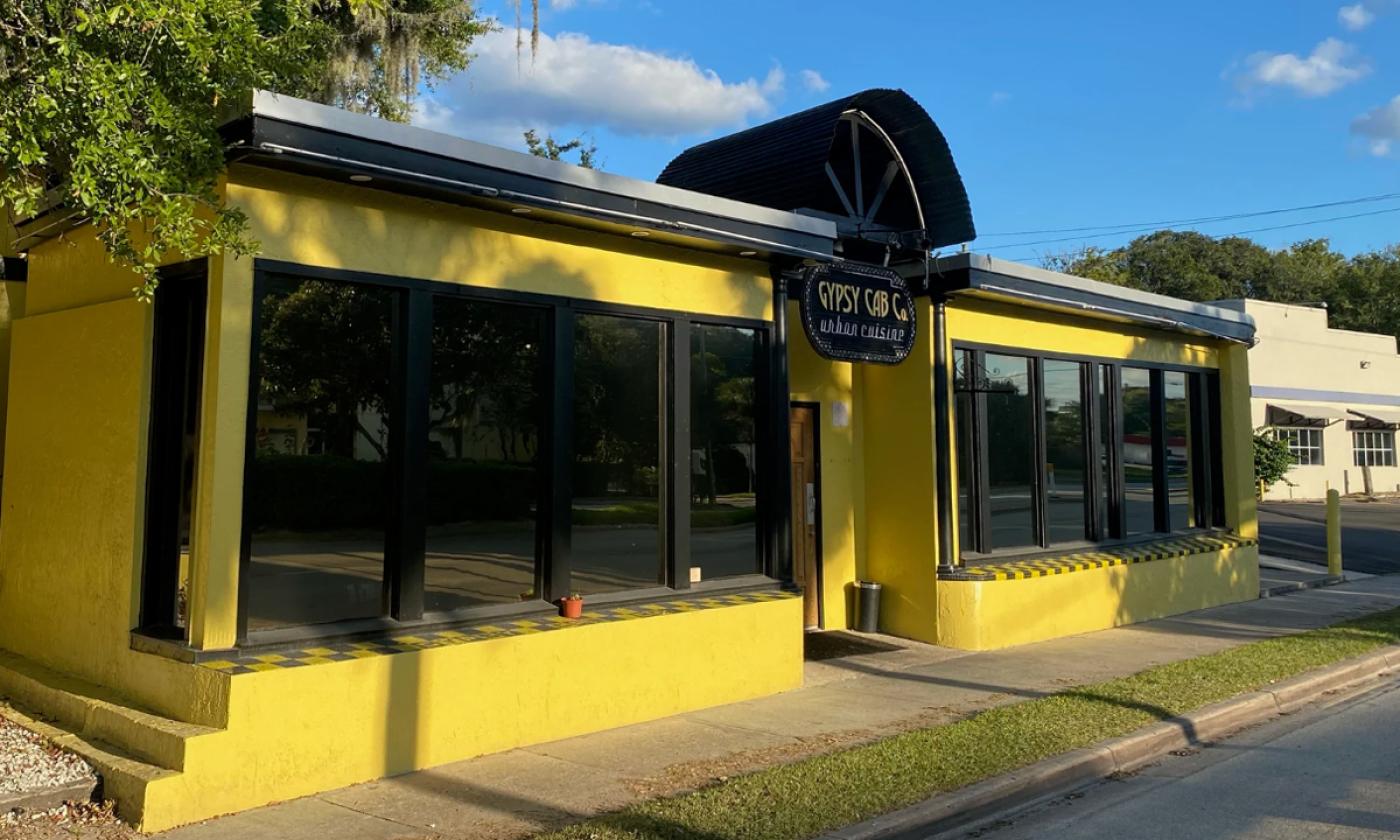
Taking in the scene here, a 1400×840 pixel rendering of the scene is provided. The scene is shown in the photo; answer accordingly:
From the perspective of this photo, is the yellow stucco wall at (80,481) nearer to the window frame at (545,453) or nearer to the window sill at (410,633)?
the window sill at (410,633)

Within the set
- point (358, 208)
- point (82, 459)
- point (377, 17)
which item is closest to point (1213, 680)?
point (358, 208)

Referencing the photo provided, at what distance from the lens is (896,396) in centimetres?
1135

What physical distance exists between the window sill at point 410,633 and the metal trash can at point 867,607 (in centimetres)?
286

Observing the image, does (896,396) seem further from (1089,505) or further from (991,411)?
(1089,505)

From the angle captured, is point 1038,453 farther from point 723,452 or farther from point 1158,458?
point 723,452

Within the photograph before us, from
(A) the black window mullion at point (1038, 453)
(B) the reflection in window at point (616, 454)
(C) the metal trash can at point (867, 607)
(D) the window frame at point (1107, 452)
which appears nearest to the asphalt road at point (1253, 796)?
(B) the reflection in window at point (616, 454)

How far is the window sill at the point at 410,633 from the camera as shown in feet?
19.9

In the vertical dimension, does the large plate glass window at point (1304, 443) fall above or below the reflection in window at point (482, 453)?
above

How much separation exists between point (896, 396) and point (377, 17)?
10276mm

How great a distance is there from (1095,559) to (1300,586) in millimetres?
6058

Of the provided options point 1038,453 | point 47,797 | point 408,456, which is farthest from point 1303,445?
point 47,797

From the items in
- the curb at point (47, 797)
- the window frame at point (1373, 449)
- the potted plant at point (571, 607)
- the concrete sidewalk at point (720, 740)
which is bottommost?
the concrete sidewalk at point (720, 740)

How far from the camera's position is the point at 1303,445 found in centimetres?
3709

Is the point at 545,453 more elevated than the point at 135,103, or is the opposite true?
the point at 135,103
